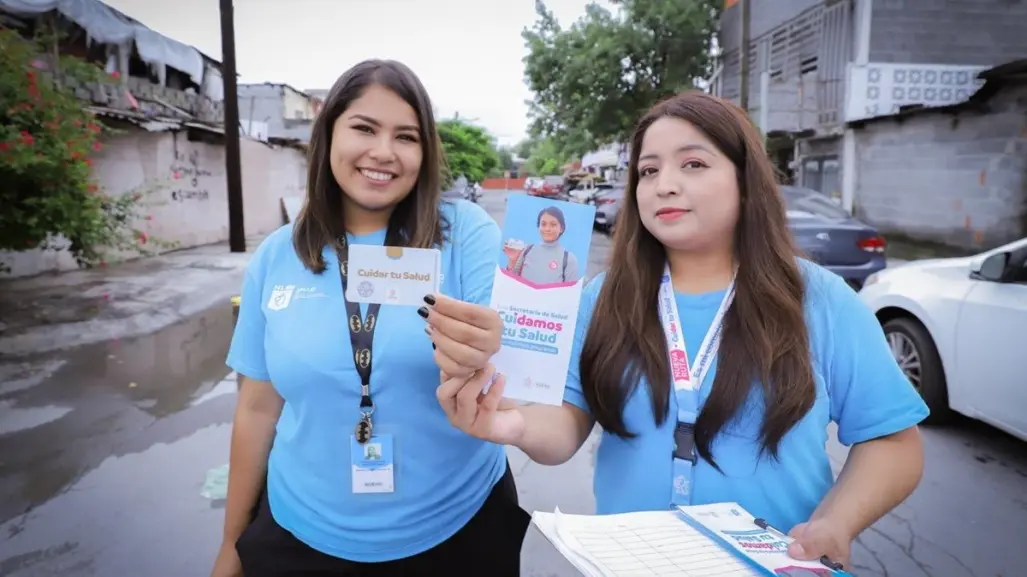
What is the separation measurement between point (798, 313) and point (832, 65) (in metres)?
19.0

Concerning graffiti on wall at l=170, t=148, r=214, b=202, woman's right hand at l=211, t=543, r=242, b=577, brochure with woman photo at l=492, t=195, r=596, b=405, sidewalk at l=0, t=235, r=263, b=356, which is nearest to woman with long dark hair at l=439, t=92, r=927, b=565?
brochure with woman photo at l=492, t=195, r=596, b=405

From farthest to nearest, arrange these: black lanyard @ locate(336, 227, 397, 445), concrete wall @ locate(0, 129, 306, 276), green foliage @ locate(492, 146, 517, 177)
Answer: green foliage @ locate(492, 146, 517, 177) < concrete wall @ locate(0, 129, 306, 276) < black lanyard @ locate(336, 227, 397, 445)

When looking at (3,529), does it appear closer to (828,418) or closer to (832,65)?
(828,418)

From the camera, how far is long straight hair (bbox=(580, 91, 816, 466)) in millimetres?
1251

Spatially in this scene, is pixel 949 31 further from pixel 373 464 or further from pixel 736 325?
pixel 373 464

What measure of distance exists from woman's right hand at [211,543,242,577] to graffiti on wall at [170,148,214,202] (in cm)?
1341

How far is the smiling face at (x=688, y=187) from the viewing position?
1297 millimetres

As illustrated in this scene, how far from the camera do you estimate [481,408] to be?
1190mm

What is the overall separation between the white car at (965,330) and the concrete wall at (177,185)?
24.3 feet

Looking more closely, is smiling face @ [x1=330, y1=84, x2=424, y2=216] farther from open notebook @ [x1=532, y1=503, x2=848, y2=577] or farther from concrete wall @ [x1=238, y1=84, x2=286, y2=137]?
concrete wall @ [x1=238, y1=84, x2=286, y2=137]

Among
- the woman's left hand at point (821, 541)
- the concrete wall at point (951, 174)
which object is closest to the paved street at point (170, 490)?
the woman's left hand at point (821, 541)

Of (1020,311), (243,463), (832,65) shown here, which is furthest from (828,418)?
(832,65)

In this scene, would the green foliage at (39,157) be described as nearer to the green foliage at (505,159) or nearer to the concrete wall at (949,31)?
the concrete wall at (949,31)

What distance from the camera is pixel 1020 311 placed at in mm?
3418
